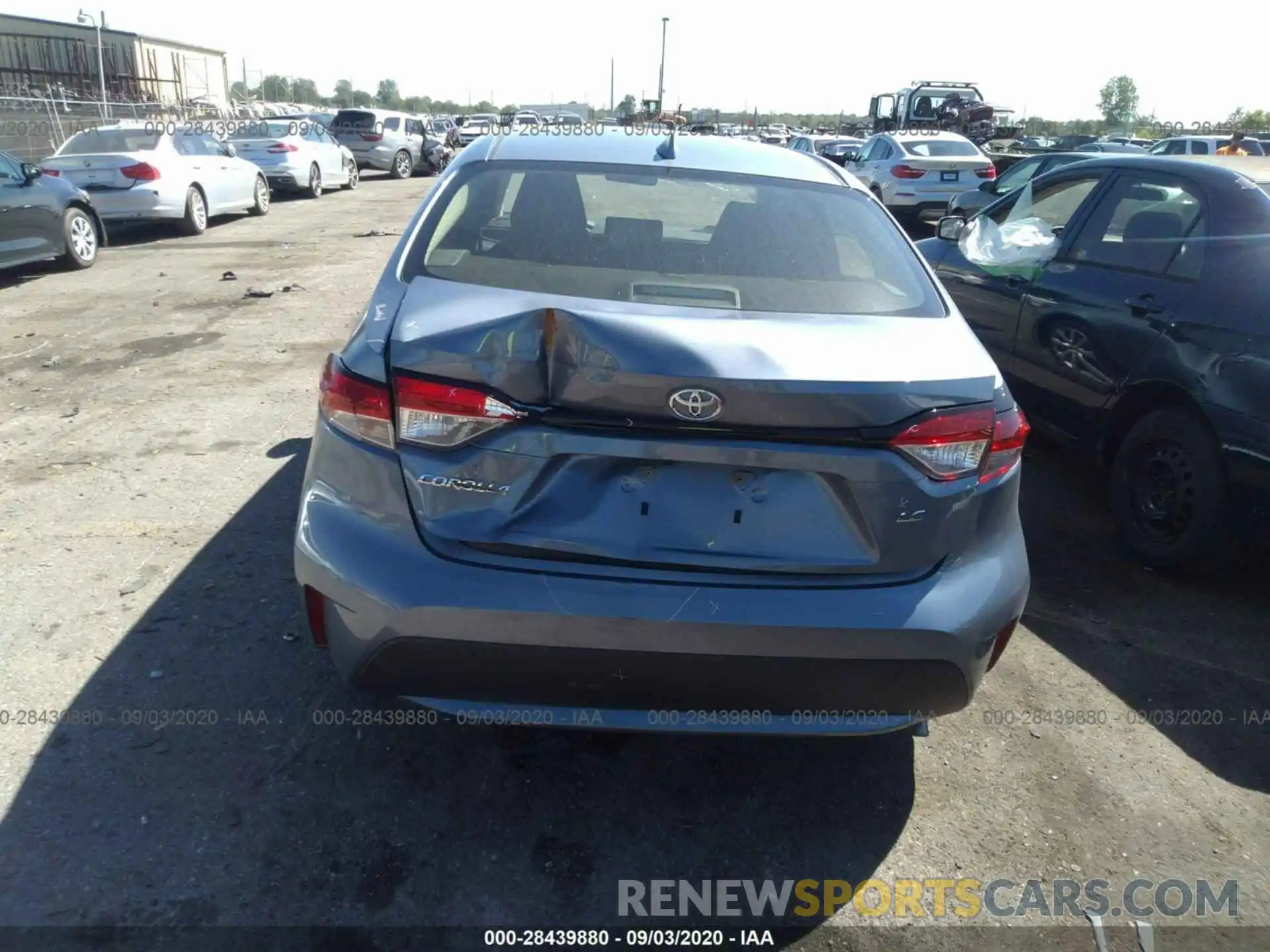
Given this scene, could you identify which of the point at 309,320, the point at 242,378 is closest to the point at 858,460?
the point at 242,378

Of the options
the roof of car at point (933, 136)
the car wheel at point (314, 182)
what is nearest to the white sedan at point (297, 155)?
the car wheel at point (314, 182)

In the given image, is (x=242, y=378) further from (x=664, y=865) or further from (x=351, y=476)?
(x=664, y=865)

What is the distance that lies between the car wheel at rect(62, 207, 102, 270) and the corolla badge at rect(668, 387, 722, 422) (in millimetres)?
10849

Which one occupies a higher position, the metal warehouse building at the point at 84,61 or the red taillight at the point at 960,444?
the metal warehouse building at the point at 84,61

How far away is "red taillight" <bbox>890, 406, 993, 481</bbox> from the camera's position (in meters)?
2.32

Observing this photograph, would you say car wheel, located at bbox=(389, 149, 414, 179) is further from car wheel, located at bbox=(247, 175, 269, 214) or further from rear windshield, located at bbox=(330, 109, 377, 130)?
car wheel, located at bbox=(247, 175, 269, 214)

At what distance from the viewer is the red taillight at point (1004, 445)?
8.02 ft

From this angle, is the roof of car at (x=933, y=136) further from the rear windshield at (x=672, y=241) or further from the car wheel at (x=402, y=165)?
the car wheel at (x=402, y=165)

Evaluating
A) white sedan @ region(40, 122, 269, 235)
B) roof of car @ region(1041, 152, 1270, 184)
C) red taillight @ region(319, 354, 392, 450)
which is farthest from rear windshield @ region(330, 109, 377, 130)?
red taillight @ region(319, 354, 392, 450)

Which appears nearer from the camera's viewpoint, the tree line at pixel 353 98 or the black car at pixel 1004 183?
the black car at pixel 1004 183

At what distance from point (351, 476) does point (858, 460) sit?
→ 1.24 meters

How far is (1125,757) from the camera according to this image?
3104 millimetres

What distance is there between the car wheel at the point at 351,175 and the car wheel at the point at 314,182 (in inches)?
56.6

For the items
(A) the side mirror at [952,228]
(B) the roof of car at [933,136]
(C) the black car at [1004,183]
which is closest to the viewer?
(A) the side mirror at [952,228]
